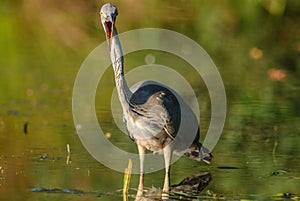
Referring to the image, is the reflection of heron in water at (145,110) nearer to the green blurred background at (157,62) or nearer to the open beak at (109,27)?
the open beak at (109,27)

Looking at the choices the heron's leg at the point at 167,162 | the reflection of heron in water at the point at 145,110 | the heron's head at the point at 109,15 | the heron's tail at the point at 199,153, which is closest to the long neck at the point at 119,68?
the reflection of heron in water at the point at 145,110

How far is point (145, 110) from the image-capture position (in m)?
7.50

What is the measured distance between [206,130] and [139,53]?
5.28 m

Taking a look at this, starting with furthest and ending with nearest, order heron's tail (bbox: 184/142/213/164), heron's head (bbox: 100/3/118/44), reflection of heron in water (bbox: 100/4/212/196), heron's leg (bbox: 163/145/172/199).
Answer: heron's tail (bbox: 184/142/213/164) < reflection of heron in water (bbox: 100/4/212/196) < heron's head (bbox: 100/3/118/44) < heron's leg (bbox: 163/145/172/199)

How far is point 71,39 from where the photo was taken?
1605cm

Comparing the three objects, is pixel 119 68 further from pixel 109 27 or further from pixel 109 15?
pixel 109 15

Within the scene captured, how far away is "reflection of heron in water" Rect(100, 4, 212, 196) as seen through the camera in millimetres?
7398

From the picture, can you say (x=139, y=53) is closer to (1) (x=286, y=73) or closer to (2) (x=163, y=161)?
(1) (x=286, y=73)

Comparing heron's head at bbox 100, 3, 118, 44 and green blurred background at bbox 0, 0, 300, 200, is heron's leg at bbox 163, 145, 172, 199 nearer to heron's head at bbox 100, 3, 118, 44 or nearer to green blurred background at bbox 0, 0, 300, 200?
green blurred background at bbox 0, 0, 300, 200

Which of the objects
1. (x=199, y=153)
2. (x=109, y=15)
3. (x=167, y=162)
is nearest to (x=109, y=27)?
(x=109, y=15)

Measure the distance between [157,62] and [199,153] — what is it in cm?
584

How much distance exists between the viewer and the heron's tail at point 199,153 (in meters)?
7.85

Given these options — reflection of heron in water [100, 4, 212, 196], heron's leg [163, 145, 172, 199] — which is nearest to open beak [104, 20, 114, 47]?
reflection of heron in water [100, 4, 212, 196]

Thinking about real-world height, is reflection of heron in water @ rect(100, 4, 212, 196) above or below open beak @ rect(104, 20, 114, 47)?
below
